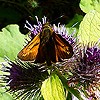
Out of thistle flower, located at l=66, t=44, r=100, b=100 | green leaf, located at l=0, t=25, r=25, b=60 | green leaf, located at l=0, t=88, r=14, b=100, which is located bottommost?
thistle flower, located at l=66, t=44, r=100, b=100

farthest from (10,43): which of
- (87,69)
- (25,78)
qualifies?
(87,69)

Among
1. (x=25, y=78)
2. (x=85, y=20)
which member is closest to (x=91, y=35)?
(x=85, y=20)

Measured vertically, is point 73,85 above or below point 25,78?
below

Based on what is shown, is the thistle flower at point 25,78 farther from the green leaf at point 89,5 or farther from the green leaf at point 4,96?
the green leaf at point 89,5

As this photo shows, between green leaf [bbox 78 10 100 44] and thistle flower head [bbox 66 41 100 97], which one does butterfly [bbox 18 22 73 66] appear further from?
green leaf [bbox 78 10 100 44]

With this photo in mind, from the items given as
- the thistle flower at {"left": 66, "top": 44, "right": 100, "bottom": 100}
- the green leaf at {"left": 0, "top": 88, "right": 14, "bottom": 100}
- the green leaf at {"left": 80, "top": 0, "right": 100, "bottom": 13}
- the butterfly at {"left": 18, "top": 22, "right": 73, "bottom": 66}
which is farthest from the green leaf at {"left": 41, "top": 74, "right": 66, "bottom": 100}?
the green leaf at {"left": 80, "top": 0, "right": 100, "bottom": 13}

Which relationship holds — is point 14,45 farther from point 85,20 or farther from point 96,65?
point 96,65
